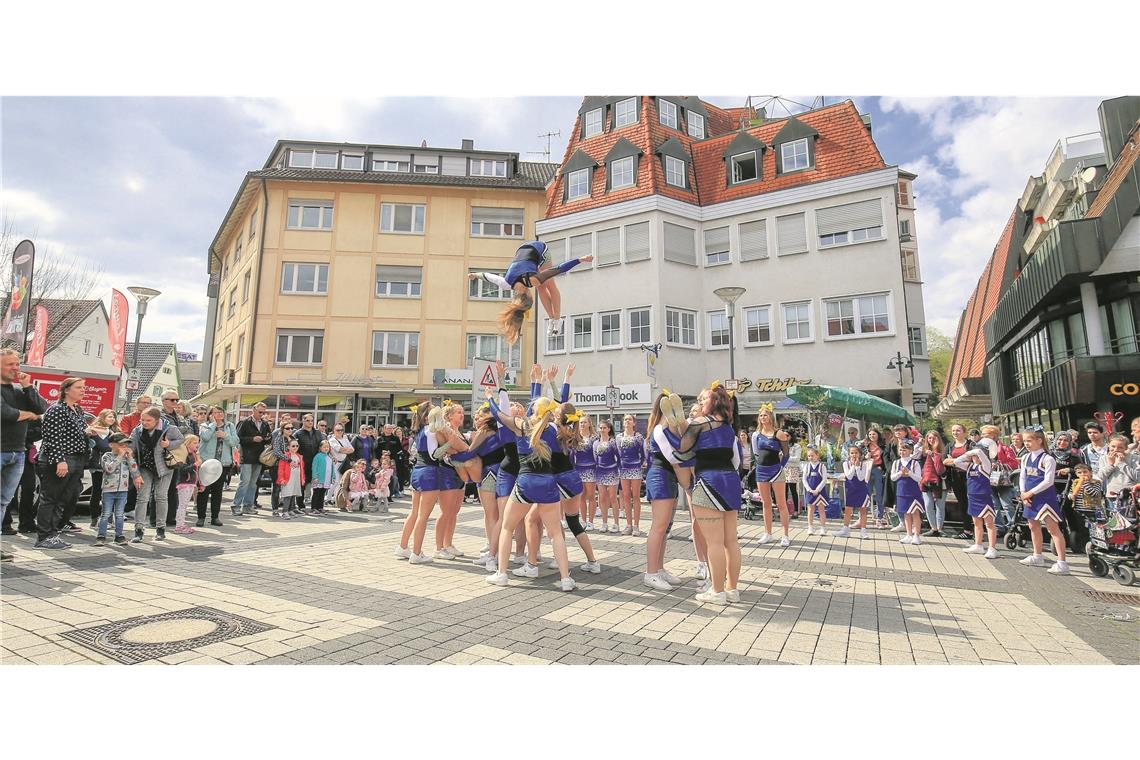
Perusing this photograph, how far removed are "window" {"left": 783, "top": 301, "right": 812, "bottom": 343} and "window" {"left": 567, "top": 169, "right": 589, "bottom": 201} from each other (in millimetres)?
10799

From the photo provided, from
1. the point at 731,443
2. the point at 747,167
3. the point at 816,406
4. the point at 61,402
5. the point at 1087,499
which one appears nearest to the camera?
the point at 731,443

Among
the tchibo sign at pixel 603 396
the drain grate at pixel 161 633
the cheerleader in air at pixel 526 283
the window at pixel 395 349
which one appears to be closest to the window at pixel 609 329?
the tchibo sign at pixel 603 396

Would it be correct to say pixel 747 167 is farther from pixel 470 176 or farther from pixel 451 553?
pixel 451 553

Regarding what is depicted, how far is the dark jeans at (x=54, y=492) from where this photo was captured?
7062 millimetres

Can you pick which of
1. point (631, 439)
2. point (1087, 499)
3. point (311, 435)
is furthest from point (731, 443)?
point (311, 435)

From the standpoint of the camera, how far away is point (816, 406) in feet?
50.7

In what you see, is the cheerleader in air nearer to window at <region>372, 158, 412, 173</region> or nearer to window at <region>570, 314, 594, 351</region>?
window at <region>570, 314, 594, 351</region>

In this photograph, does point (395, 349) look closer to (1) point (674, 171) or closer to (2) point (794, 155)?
(1) point (674, 171)

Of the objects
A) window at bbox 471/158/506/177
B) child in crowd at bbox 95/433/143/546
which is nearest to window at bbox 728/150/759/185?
A: window at bbox 471/158/506/177

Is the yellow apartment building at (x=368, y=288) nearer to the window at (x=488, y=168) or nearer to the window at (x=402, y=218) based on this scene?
the window at (x=402, y=218)

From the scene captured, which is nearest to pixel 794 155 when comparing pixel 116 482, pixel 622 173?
pixel 622 173

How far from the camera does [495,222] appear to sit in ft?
99.3

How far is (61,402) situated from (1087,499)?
1367cm

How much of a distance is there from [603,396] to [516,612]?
19942 mm
